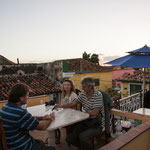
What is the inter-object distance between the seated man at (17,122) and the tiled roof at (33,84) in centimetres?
782

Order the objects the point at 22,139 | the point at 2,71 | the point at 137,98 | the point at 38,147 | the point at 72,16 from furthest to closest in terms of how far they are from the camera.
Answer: the point at 2,71 → the point at 72,16 → the point at 137,98 → the point at 38,147 → the point at 22,139

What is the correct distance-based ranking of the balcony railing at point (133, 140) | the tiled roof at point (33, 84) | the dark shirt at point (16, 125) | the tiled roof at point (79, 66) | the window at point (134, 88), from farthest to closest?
the tiled roof at point (79, 66), the window at point (134, 88), the tiled roof at point (33, 84), the balcony railing at point (133, 140), the dark shirt at point (16, 125)

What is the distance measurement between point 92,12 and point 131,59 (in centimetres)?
652

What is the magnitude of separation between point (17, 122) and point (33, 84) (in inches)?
386

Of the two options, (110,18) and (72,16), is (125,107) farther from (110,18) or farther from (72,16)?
(72,16)

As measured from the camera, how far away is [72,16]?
414 inches

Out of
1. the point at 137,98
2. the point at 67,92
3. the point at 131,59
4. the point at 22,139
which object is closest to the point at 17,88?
the point at 22,139

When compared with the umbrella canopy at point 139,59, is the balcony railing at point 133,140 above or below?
below

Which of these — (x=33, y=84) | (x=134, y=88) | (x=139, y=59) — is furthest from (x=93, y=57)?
(x=139, y=59)

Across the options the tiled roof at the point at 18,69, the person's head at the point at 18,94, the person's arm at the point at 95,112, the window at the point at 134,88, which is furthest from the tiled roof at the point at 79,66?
the person's head at the point at 18,94

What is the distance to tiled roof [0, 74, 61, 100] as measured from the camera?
10.00m

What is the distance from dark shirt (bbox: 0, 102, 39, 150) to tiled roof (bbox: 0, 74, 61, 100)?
7.84 meters

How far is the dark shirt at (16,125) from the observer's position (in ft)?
5.88

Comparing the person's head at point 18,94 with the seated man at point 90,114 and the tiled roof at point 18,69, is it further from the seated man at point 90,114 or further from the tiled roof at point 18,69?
the tiled roof at point 18,69
